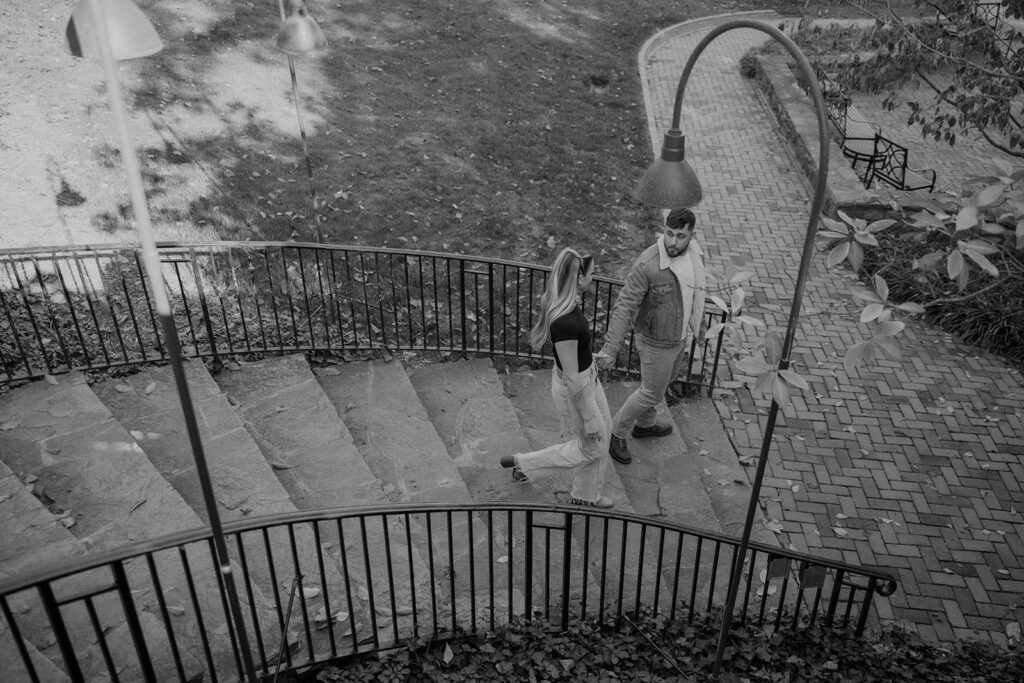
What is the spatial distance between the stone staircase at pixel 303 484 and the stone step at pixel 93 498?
0.01 m

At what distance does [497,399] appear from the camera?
707 centimetres

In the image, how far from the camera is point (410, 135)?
11.5m

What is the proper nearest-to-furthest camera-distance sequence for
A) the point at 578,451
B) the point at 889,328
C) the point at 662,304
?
1. the point at 889,328
2. the point at 578,451
3. the point at 662,304

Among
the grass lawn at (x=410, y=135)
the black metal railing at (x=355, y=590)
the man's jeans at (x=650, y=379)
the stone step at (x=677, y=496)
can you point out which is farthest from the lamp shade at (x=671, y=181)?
the grass lawn at (x=410, y=135)

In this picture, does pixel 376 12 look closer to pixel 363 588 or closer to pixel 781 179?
pixel 781 179

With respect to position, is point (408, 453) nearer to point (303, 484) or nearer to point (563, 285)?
point (303, 484)

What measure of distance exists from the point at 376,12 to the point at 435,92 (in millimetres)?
3588

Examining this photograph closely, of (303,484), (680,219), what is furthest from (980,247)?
(303,484)

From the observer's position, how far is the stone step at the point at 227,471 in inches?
180

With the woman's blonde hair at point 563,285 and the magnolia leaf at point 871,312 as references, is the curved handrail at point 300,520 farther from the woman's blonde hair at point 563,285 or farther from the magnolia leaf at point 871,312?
the magnolia leaf at point 871,312

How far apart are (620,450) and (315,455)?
243 centimetres

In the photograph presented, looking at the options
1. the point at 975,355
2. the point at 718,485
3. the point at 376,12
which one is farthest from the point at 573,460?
the point at 376,12

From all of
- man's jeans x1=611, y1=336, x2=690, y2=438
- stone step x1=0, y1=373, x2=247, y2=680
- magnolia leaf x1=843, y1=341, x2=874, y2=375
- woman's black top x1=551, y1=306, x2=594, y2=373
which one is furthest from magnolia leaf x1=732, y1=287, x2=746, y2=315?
stone step x1=0, y1=373, x2=247, y2=680

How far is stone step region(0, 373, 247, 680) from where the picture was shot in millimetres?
4109
